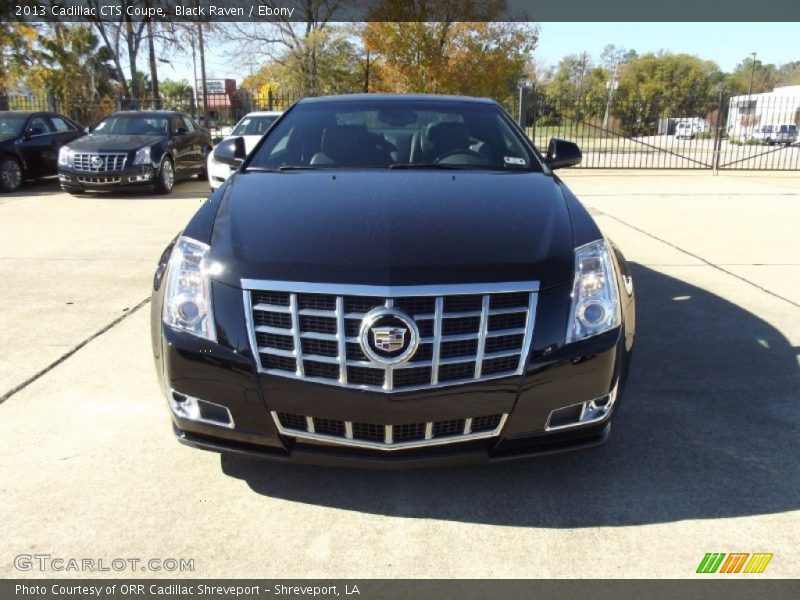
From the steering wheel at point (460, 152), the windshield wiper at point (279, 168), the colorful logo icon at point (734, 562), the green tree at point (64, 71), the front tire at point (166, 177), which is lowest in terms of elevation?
the colorful logo icon at point (734, 562)

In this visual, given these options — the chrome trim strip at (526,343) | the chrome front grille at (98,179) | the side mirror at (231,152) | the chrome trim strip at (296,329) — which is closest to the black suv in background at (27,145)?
the chrome front grille at (98,179)

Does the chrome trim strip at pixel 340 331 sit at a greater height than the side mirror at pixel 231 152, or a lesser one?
lesser

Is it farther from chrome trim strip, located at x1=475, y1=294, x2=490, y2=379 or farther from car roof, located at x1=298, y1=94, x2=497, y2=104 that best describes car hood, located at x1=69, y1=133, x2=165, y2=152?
chrome trim strip, located at x1=475, y1=294, x2=490, y2=379

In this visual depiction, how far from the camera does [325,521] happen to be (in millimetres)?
2693

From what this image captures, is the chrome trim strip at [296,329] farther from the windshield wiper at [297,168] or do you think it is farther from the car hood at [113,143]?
the car hood at [113,143]

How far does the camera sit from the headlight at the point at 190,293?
2637 millimetres

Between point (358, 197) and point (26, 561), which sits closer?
point (26, 561)

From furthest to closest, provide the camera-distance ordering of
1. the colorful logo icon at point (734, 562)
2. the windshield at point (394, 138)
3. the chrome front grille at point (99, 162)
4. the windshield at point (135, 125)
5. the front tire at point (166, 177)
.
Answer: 1. the windshield at point (135, 125)
2. the front tire at point (166, 177)
3. the chrome front grille at point (99, 162)
4. the windshield at point (394, 138)
5. the colorful logo icon at point (734, 562)

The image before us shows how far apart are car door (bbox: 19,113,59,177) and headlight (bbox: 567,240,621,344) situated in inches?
518

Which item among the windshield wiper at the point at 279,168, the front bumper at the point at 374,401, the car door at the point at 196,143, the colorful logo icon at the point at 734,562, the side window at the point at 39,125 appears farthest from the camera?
the car door at the point at 196,143

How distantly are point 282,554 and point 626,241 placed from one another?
6759 millimetres
